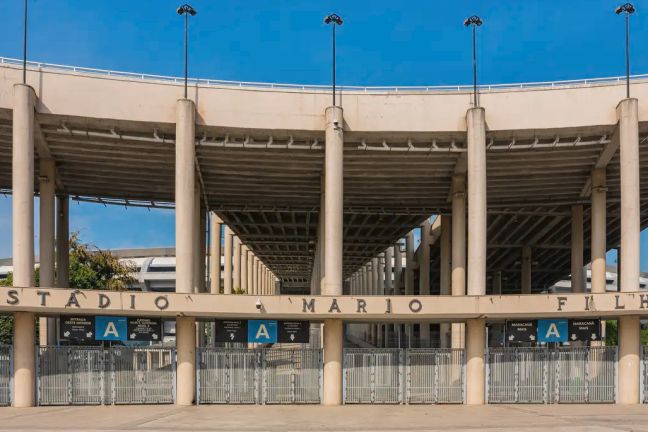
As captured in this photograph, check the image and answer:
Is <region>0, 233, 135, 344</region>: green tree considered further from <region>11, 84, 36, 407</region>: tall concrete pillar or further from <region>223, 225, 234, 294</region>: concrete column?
<region>11, 84, 36, 407</region>: tall concrete pillar

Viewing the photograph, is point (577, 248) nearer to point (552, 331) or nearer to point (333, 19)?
point (552, 331)

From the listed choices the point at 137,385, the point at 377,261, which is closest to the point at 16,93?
the point at 137,385

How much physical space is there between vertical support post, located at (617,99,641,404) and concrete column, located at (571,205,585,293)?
54.3ft

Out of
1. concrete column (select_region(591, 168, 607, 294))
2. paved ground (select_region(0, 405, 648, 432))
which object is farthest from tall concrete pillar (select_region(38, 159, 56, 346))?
concrete column (select_region(591, 168, 607, 294))

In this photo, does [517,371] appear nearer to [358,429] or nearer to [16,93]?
[358,429]

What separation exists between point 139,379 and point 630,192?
22306 mm

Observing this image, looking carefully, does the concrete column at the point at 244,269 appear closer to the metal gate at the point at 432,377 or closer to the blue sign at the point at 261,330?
the blue sign at the point at 261,330

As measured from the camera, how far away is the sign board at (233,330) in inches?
1089

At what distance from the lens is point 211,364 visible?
26.9 meters

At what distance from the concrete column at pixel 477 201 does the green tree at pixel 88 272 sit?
3657 cm

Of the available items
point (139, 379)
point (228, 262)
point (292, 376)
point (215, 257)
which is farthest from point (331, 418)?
point (228, 262)

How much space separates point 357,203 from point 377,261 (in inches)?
1725

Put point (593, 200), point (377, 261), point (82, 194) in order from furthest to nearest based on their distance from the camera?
point (377, 261)
point (82, 194)
point (593, 200)

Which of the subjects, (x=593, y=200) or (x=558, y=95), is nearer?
(x=558, y=95)
